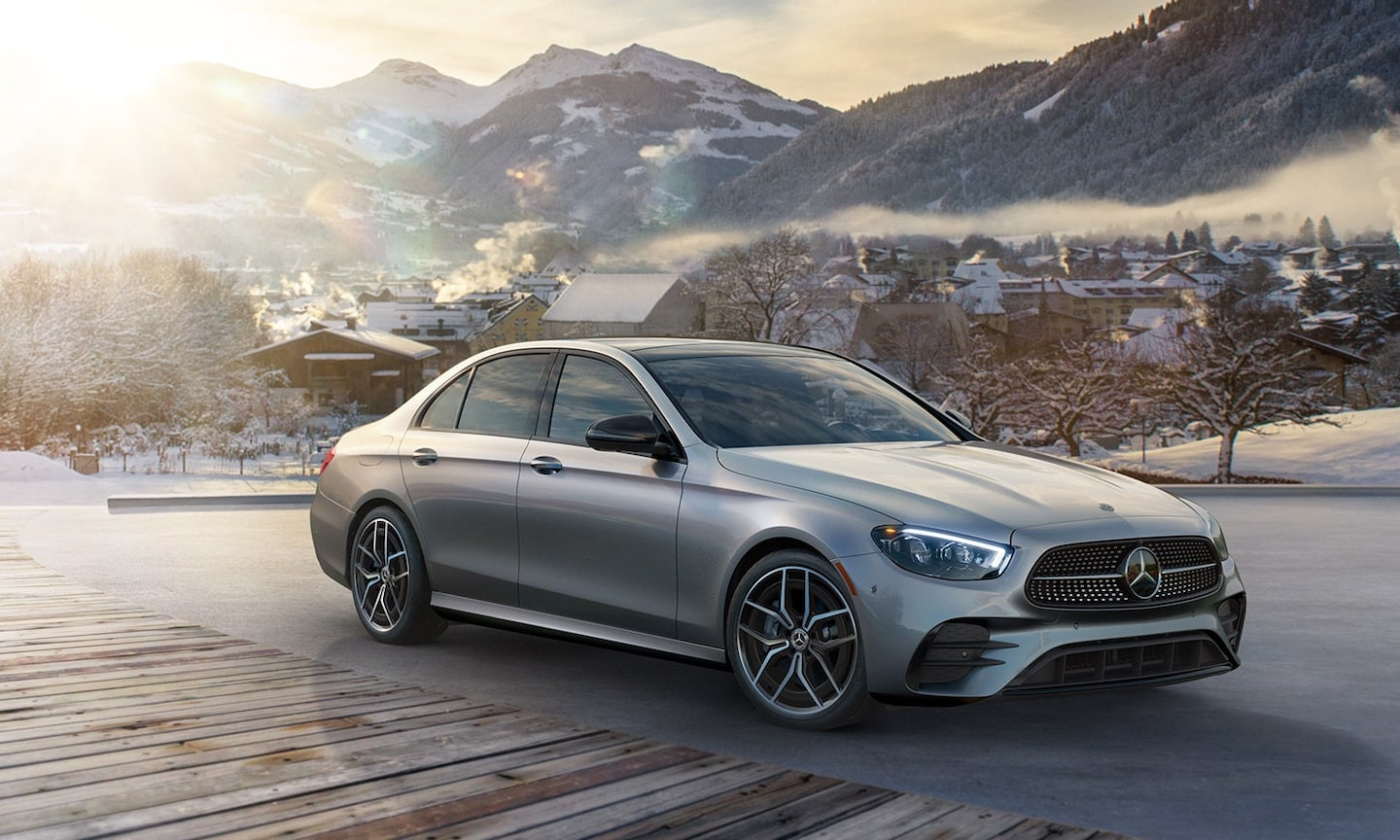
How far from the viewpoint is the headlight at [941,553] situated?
18.4ft

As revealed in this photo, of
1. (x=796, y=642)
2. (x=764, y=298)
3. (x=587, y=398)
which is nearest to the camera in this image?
(x=796, y=642)

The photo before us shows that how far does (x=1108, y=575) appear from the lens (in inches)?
229

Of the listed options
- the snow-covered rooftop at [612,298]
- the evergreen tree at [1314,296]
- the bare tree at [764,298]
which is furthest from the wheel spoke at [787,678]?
the evergreen tree at [1314,296]

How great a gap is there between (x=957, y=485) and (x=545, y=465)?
210cm

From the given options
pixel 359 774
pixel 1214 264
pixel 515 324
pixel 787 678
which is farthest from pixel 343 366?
pixel 1214 264

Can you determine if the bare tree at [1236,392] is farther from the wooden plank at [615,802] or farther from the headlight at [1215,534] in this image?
the wooden plank at [615,802]

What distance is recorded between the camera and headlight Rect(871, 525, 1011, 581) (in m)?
5.62

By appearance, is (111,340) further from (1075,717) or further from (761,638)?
(1075,717)

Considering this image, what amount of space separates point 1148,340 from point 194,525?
74.1 m

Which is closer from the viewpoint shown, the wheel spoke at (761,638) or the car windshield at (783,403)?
the wheel spoke at (761,638)

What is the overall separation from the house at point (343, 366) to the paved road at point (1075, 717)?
3221 inches

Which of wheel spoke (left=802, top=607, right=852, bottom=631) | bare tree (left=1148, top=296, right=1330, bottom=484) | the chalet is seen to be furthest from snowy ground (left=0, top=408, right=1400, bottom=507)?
the chalet

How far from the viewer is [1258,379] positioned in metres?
47.4

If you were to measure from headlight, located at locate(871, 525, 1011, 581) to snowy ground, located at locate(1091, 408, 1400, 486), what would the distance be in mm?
39207
